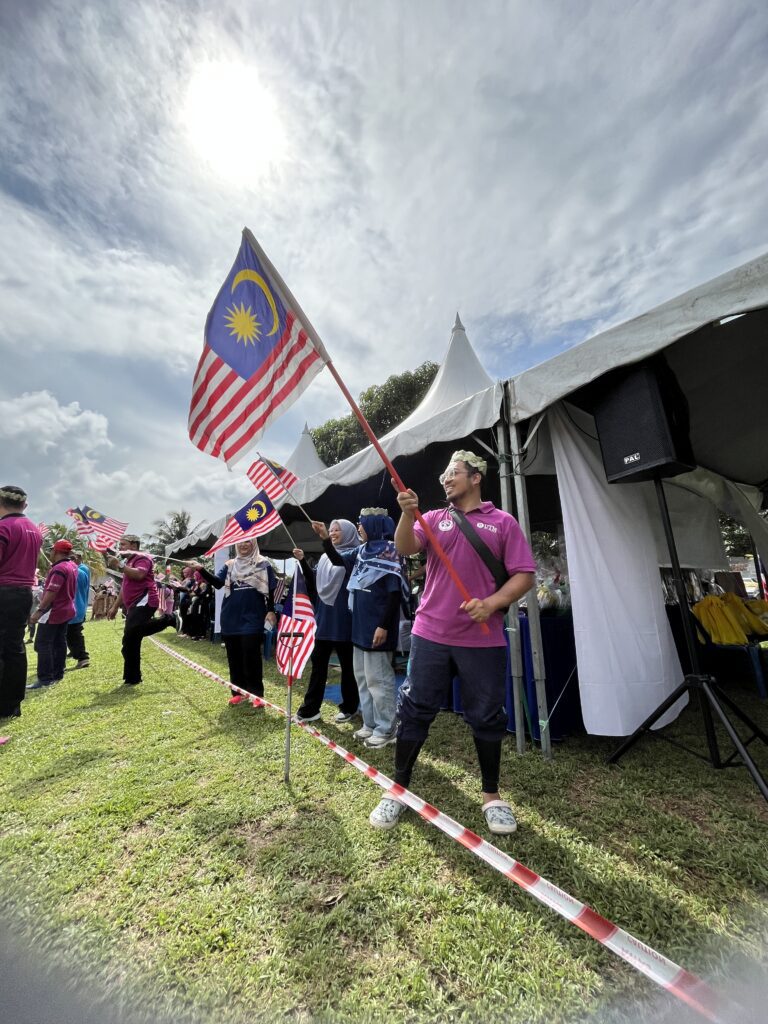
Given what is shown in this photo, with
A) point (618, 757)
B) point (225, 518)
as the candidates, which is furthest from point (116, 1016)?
point (225, 518)

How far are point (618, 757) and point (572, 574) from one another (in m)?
1.28

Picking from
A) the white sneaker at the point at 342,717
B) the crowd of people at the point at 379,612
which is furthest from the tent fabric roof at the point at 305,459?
the white sneaker at the point at 342,717

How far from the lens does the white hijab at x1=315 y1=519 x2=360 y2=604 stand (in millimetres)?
4113

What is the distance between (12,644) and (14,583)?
0.66 metres

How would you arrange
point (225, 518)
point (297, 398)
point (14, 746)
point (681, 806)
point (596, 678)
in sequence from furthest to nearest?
1. point (225, 518)
2. point (14, 746)
3. point (596, 678)
4. point (297, 398)
5. point (681, 806)

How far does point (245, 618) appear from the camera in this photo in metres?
4.53

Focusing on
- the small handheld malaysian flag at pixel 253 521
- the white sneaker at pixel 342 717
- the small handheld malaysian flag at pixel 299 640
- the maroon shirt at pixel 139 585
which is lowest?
the white sneaker at pixel 342 717

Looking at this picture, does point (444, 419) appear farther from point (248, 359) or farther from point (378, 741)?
point (378, 741)

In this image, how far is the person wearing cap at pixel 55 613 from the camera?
5648 mm

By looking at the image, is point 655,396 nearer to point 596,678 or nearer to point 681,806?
point 596,678

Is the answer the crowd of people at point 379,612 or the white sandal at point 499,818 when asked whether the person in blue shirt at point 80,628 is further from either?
the white sandal at point 499,818

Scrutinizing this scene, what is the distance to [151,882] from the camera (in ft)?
6.19

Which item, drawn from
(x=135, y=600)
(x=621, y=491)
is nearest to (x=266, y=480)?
(x=135, y=600)

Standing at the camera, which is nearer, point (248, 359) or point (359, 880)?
point (359, 880)
